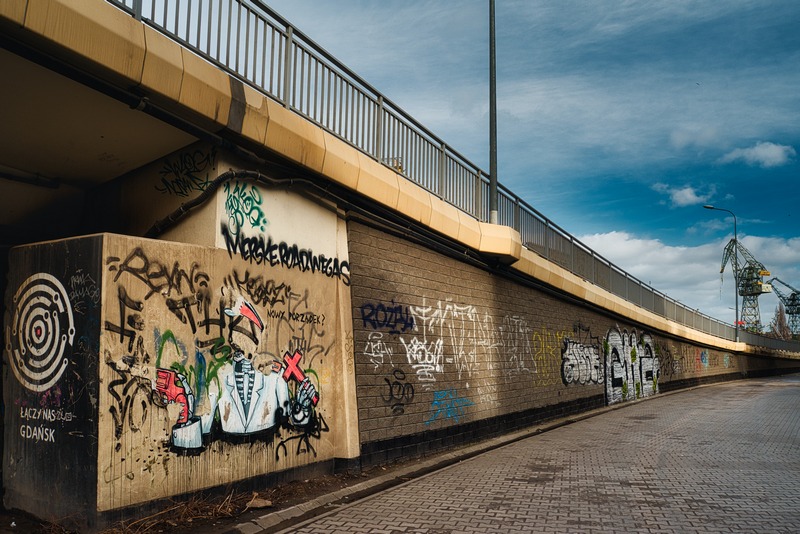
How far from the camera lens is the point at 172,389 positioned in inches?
254

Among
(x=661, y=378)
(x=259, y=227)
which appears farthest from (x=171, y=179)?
(x=661, y=378)

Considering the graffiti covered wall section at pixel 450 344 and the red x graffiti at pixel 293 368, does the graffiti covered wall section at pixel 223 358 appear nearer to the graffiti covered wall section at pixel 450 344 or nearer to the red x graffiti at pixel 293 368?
the red x graffiti at pixel 293 368

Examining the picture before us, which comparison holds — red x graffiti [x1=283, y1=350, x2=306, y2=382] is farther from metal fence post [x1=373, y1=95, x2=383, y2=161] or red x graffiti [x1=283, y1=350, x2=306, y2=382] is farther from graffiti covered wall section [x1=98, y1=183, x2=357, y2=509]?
metal fence post [x1=373, y1=95, x2=383, y2=161]

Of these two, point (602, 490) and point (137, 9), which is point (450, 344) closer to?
point (602, 490)

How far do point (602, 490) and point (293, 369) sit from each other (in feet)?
13.6

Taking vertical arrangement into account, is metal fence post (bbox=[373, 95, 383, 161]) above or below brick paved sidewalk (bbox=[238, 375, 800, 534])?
above

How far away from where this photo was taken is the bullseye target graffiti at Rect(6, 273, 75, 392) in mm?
6281

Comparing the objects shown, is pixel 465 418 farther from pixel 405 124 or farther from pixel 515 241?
pixel 405 124

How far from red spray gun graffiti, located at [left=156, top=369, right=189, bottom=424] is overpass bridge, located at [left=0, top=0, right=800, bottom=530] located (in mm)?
22

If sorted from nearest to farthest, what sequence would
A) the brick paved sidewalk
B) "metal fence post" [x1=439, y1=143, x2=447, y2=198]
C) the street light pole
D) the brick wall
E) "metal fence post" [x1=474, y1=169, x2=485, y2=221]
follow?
1. the brick paved sidewalk
2. the brick wall
3. "metal fence post" [x1=439, y1=143, x2=447, y2=198]
4. "metal fence post" [x1=474, y1=169, x2=485, y2=221]
5. the street light pole

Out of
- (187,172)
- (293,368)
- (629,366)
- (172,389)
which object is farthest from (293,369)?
(629,366)

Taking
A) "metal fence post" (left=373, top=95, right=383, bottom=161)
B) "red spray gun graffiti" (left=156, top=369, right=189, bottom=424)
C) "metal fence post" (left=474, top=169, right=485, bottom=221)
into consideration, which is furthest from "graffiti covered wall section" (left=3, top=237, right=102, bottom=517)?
"metal fence post" (left=474, top=169, right=485, bottom=221)

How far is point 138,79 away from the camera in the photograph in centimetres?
581

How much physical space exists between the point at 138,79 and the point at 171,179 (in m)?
1.95
